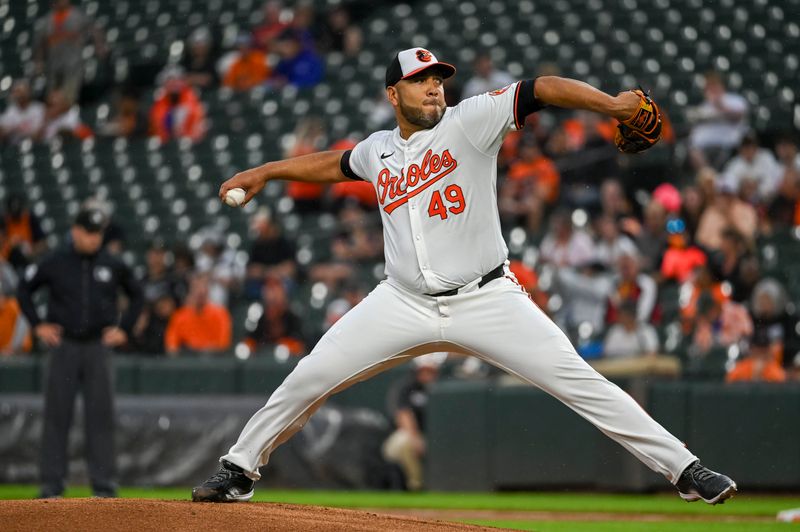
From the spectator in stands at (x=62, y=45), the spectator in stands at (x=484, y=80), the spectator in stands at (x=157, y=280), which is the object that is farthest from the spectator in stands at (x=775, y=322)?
the spectator in stands at (x=62, y=45)

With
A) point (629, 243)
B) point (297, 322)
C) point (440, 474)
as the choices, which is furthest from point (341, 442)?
point (629, 243)

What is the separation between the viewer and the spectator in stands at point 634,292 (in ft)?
35.0

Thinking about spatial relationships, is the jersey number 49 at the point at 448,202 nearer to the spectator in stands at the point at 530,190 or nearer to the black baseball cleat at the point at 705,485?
the black baseball cleat at the point at 705,485

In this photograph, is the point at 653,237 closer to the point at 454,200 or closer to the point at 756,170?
the point at 756,170

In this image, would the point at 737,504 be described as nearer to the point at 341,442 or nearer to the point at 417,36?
the point at 341,442

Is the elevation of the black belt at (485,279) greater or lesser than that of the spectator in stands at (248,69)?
lesser

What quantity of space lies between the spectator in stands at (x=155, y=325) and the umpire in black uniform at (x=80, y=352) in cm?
322

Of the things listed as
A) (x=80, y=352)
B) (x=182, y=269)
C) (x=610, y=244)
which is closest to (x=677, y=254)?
(x=610, y=244)

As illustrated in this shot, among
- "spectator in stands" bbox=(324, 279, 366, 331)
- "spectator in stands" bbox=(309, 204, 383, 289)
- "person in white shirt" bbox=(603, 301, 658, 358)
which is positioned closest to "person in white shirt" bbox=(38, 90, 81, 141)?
"spectator in stands" bbox=(309, 204, 383, 289)

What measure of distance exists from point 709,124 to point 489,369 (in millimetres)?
3436

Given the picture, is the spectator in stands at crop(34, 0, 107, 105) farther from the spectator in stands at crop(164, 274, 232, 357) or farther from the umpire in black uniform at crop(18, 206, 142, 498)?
the umpire in black uniform at crop(18, 206, 142, 498)

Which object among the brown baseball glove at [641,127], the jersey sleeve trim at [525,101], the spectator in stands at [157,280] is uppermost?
the jersey sleeve trim at [525,101]

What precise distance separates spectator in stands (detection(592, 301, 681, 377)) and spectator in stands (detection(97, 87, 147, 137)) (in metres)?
8.61

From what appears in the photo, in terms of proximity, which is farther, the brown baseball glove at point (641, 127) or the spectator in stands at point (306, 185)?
the spectator in stands at point (306, 185)
